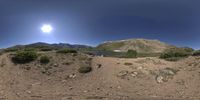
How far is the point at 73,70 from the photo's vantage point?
37.8 m

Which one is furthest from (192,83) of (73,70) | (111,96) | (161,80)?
(73,70)

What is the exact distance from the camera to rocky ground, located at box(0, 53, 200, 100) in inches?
1221

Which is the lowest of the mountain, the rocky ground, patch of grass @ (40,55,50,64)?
the rocky ground

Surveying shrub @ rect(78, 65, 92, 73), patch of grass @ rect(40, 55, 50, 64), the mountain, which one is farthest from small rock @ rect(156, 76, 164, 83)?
the mountain

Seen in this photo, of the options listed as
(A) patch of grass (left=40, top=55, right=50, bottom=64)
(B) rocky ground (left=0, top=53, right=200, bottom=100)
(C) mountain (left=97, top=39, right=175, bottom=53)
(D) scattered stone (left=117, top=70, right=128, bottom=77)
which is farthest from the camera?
(C) mountain (left=97, top=39, right=175, bottom=53)

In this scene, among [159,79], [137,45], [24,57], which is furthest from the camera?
[137,45]

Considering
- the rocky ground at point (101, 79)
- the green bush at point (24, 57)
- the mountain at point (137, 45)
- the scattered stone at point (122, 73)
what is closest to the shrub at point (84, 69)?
the rocky ground at point (101, 79)

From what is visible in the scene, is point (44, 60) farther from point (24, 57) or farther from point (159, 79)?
point (159, 79)

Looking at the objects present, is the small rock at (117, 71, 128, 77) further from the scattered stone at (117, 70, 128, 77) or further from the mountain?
the mountain

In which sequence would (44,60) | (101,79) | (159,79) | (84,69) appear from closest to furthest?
(101,79) → (159,79) → (84,69) → (44,60)

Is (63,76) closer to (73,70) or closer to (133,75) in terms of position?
(73,70)

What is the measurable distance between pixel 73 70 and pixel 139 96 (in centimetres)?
1008

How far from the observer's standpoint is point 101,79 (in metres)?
34.9

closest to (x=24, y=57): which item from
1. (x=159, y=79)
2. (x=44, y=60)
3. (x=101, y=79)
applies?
(x=44, y=60)
